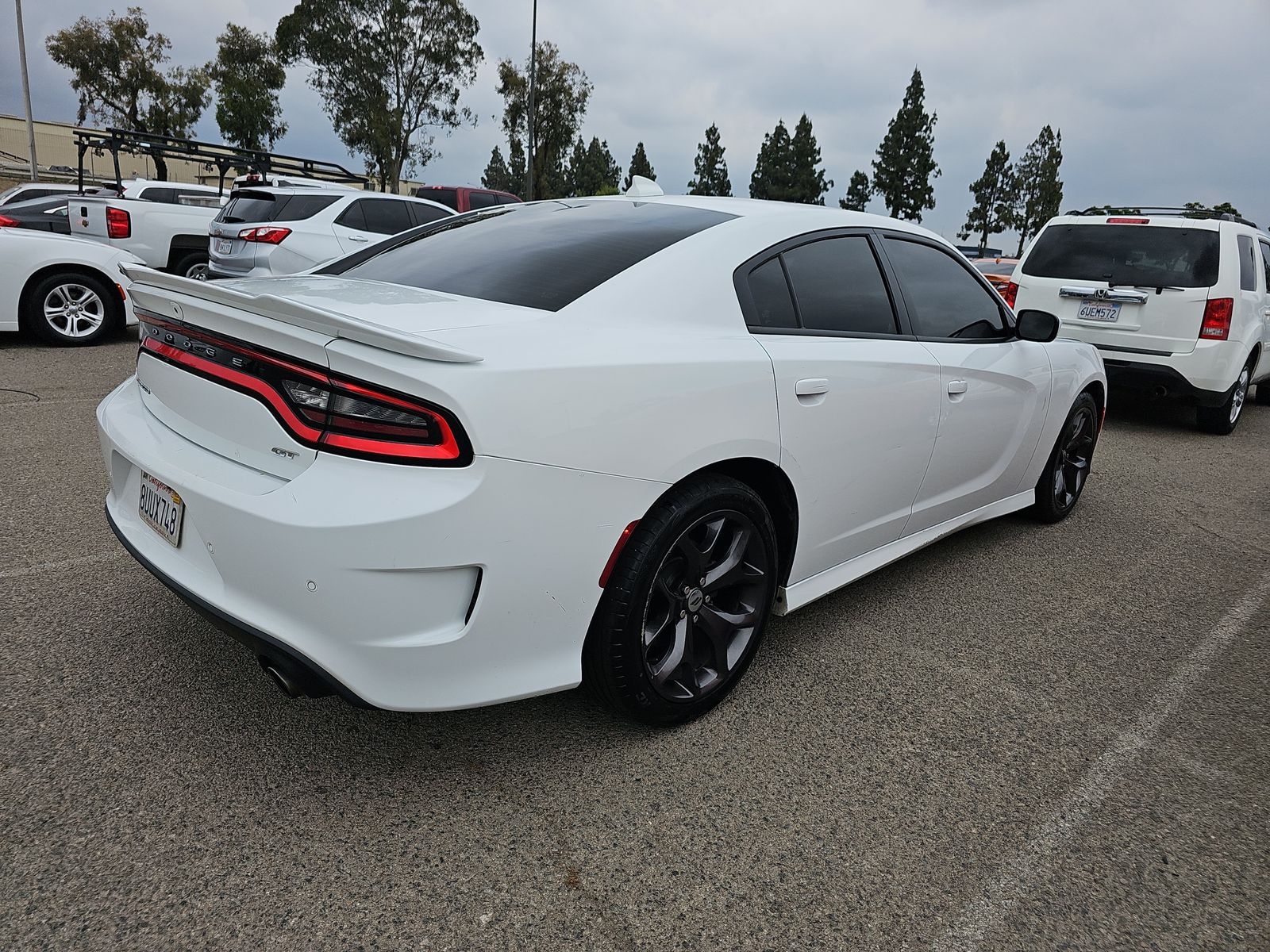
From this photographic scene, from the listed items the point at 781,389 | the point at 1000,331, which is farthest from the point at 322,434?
the point at 1000,331

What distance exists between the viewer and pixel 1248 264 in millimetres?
7301

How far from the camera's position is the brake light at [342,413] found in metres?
1.82

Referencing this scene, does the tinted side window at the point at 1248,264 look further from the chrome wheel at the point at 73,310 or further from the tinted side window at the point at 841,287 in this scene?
the chrome wheel at the point at 73,310

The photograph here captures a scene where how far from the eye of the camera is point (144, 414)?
2453 millimetres

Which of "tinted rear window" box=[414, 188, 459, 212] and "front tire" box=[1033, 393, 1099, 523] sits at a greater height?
"tinted rear window" box=[414, 188, 459, 212]

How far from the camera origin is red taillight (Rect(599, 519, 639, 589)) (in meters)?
2.12

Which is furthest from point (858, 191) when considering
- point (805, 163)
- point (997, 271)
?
point (997, 271)

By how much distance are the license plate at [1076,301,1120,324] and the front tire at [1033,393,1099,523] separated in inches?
110

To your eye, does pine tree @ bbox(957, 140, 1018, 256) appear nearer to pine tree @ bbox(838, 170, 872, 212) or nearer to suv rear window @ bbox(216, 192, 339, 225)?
pine tree @ bbox(838, 170, 872, 212)

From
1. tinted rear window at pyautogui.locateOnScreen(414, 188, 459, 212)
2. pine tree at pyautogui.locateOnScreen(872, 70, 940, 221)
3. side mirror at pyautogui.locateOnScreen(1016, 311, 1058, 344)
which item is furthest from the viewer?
pine tree at pyautogui.locateOnScreen(872, 70, 940, 221)

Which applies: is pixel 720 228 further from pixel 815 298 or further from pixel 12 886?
pixel 12 886

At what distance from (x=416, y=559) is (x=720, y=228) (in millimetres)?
1454

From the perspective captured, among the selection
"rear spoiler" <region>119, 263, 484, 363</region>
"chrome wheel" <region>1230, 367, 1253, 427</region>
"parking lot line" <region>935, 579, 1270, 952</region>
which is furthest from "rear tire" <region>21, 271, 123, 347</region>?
"chrome wheel" <region>1230, 367, 1253, 427</region>

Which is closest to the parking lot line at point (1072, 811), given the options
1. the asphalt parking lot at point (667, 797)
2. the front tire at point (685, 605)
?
the asphalt parking lot at point (667, 797)
